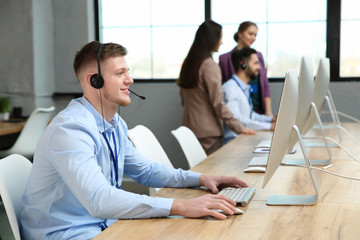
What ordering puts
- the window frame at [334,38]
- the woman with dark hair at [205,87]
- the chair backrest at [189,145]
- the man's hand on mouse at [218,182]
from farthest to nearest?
the window frame at [334,38] → the woman with dark hair at [205,87] → the chair backrest at [189,145] → the man's hand on mouse at [218,182]

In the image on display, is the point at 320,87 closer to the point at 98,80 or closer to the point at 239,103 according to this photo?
the point at 239,103

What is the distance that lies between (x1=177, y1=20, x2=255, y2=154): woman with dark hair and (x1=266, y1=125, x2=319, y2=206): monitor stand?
6.45 feet

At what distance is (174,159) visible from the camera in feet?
17.4

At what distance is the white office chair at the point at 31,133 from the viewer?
4.67 meters

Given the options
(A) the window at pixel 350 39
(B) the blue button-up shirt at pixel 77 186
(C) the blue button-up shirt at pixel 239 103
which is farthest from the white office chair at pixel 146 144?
(A) the window at pixel 350 39

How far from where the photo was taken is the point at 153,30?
5.39 meters

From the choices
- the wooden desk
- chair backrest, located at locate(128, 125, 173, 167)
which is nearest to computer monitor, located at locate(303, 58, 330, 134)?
the wooden desk

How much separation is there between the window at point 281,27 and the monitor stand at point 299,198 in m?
3.38

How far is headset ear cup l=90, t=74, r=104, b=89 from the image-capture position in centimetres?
172

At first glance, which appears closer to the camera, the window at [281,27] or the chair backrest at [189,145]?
the chair backrest at [189,145]

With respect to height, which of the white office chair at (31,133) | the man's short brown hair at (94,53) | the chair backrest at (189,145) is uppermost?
the man's short brown hair at (94,53)

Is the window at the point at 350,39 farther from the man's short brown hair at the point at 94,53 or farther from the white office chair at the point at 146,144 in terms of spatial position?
the man's short brown hair at the point at 94,53

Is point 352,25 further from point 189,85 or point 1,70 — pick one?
point 1,70

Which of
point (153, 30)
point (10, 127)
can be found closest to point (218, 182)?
point (10, 127)
